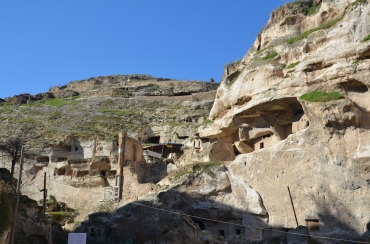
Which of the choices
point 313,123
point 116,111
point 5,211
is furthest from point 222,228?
point 116,111

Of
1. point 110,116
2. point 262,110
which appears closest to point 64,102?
point 110,116

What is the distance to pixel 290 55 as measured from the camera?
29.7 metres

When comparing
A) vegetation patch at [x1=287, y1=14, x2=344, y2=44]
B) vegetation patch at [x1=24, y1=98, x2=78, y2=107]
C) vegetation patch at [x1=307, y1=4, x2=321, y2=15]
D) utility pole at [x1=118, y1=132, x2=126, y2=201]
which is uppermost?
vegetation patch at [x1=307, y1=4, x2=321, y2=15]

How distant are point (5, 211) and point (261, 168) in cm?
1569

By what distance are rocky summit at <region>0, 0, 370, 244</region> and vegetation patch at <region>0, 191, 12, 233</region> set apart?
9 cm

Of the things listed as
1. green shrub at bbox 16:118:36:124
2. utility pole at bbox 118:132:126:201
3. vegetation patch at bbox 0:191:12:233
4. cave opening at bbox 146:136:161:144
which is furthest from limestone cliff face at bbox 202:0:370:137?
green shrub at bbox 16:118:36:124

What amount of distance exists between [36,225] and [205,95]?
39763mm

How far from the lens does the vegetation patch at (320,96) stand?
84.9 ft

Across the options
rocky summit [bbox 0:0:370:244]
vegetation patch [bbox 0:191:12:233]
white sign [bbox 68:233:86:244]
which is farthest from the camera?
rocky summit [bbox 0:0:370:244]

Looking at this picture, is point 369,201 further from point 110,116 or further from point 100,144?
point 110,116

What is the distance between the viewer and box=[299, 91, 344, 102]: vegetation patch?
2589 centimetres

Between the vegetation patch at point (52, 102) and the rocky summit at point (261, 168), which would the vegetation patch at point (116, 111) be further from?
the rocky summit at point (261, 168)

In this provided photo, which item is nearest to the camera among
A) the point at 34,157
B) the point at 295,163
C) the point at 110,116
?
the point at 295,163

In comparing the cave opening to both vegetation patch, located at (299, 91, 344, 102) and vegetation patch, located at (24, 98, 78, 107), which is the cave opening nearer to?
vegetation patch, located at (24, 98, 78, 107)
